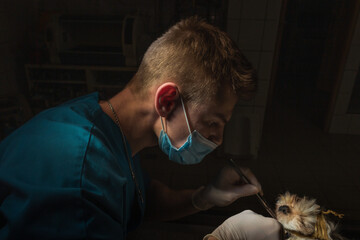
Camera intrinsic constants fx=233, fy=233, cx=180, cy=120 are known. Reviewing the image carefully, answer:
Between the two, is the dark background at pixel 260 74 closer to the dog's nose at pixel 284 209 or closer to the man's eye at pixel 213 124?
the dog's nose at pixel 284 209

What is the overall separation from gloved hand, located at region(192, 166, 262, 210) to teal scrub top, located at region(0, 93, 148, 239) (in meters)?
0.54

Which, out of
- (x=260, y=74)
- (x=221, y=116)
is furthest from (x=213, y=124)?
(x=260, y=74)

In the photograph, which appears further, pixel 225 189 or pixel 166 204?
pixel 166 204

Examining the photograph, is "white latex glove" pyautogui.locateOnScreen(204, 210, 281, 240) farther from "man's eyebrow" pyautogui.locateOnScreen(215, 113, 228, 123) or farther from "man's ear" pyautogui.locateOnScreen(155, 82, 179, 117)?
"man's ear" pyautogui.locateOnScreen(155, 82, 179, 117)

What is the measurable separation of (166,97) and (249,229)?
2.08 ft

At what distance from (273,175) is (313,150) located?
1.43 ft

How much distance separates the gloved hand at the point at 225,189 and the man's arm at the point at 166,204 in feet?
0.26

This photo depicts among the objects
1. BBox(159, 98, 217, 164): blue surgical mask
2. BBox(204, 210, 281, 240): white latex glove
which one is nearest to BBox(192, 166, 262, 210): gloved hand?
BBox(204, 210, 281, 240): white latex glove

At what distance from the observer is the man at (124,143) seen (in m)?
0.57

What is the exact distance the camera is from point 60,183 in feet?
1.91

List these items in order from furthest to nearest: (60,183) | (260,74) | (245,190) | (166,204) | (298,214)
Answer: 1. (260,74)
2. (166,204)
3. (245,190)
4. (298,214)
5. (60,183)

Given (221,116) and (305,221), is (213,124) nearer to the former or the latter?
(221,116)

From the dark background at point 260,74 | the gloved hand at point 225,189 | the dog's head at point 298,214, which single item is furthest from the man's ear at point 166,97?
the dark background at point 260,74

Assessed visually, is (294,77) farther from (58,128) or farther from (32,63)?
(32,63)
